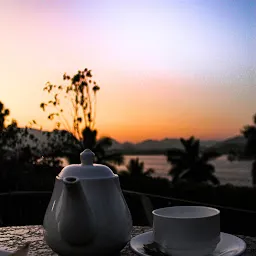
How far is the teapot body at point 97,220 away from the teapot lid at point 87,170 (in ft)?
0.05

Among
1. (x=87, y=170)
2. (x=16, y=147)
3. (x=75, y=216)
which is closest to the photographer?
(x=75, y=216)

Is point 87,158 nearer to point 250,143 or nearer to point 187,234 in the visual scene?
point 187,234

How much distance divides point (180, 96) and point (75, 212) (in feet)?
30.9

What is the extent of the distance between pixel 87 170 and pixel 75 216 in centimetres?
14

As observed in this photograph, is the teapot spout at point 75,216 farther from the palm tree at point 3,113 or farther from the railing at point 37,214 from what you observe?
the palm tree at point 3,113

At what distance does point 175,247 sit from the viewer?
0.99m

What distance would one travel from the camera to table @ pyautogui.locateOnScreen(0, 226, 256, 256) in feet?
3.84

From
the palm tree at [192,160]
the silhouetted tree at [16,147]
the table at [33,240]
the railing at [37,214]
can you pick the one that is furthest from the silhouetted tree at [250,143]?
the table at [33,240]

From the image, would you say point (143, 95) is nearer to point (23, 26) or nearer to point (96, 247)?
point (23, 26)

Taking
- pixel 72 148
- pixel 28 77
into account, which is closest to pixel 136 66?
pixel 28 77

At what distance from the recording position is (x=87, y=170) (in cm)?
101

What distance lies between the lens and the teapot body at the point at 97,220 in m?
0.95

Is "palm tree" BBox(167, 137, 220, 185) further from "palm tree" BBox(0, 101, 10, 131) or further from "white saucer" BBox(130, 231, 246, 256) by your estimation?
"white saucer" BBox(130, 231, 246, 256)

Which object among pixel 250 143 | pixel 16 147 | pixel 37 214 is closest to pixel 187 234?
pixel 37 214
